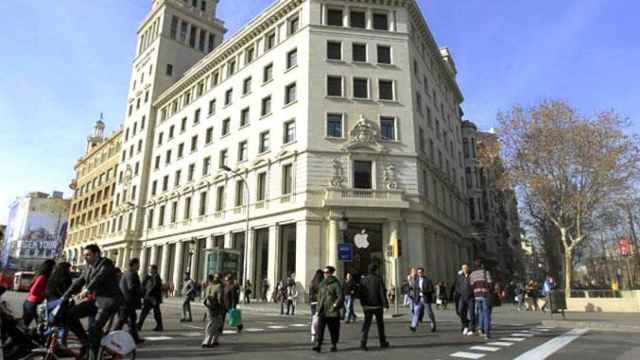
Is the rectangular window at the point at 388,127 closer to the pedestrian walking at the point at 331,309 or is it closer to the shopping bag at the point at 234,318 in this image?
the shopping bag at the point at 234,318

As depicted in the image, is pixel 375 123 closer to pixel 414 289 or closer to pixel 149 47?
pixel 414 289

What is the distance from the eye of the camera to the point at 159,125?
49.9 m

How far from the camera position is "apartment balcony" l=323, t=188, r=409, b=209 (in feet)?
88.8

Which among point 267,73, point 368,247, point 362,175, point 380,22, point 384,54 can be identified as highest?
point 380,22

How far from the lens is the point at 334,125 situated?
1177 inches

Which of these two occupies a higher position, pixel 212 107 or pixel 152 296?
pixel 212 107

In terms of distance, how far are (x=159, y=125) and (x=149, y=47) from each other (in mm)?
12253

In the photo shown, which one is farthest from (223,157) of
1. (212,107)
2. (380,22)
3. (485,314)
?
(485,314)

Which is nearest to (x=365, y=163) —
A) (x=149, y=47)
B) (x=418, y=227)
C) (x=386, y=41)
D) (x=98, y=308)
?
(x=418, y=227)

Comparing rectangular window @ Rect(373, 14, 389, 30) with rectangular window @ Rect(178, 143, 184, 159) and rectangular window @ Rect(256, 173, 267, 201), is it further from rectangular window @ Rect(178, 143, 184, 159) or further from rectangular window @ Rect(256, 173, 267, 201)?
rectangular window @ Rect(178, 143, 184, 159)

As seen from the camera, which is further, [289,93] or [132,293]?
[289,93]

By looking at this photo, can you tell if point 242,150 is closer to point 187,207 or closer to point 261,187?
point 261,187

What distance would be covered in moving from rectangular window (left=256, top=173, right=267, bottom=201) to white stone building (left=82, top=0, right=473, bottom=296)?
19cm

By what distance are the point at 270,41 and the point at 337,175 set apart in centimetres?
1508
